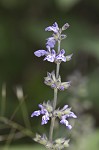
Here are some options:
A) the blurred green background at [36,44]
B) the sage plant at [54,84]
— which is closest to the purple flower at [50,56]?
the sage plant at [54,84]

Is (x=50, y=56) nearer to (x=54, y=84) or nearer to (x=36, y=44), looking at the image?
(x=54, y=84)

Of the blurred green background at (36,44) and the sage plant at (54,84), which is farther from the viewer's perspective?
the blurred green background at (36,44)

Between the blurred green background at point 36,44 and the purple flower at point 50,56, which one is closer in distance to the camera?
the purple flower at point 50,56

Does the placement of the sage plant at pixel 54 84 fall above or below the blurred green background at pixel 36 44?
below

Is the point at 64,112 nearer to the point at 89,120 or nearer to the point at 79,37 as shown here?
the point at 89,120

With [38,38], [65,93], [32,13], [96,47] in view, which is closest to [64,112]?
[65,93]

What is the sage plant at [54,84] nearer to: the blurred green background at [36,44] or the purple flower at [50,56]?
the purple flower at [50,56]

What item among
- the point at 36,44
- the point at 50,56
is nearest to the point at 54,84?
the point at 50,56

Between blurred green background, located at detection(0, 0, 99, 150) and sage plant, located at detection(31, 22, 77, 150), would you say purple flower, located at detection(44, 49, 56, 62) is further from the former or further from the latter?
blurred green background, located at detection(0, 0, 99, 150)
